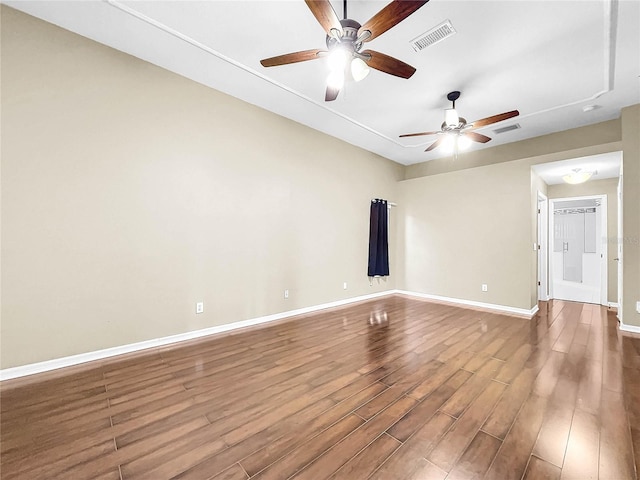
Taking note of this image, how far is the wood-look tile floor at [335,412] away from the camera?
1.35 metres

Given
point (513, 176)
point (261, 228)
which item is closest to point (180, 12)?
point (261, 228)

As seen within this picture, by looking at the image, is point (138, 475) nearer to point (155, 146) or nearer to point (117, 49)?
point (155, 146)

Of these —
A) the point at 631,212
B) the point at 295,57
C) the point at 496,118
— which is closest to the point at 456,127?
the point at 496,118

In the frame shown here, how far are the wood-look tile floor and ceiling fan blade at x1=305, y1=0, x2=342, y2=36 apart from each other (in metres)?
2.57

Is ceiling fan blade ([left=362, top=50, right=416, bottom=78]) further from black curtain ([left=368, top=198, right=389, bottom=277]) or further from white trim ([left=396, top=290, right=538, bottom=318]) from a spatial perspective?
white trim ([left=396, top=290, right=538, bottom=318])

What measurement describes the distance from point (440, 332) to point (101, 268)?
3.95 m

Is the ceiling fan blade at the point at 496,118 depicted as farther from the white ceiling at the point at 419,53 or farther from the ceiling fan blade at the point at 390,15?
the ceiling fan blade at the point at 390,15

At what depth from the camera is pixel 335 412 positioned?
177 centimetres

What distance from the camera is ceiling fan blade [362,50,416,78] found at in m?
1.96

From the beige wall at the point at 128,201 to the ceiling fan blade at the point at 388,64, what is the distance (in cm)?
210

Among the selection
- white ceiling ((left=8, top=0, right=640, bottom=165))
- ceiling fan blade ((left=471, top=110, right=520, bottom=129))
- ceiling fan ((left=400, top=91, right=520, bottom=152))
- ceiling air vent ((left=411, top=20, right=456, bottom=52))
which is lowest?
ceiling fan blade ((left=471, top=110, right=520, bottom=129))

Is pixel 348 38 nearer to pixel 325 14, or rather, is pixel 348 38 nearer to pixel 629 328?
pixel 325 14

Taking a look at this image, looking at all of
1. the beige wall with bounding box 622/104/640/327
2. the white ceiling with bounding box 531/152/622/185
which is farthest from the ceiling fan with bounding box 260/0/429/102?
the white ceiling with bounding box 531/152/622/185

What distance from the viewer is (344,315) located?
4156 millimetres
